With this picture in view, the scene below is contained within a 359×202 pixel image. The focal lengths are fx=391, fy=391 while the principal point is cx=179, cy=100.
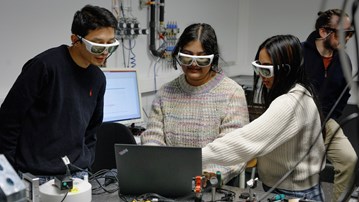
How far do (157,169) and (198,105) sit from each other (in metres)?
0.55

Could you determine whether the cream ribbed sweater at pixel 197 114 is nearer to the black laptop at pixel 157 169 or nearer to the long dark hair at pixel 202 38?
the long dark hair at pixel 202 38

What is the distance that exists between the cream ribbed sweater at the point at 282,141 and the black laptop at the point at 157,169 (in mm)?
129

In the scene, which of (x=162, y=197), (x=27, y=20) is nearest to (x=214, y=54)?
(x=162, y=197)

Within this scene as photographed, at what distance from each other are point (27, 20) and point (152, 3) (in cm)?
127

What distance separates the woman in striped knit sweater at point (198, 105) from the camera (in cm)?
191

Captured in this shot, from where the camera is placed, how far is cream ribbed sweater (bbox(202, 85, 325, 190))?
154 centimetres

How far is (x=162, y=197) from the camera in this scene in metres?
1.50

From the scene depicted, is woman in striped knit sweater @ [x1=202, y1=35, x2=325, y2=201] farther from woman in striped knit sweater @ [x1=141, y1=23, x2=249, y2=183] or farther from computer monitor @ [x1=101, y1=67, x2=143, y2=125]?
computer monitor @ [x1=101, y1=67, x2=143, y2=125]

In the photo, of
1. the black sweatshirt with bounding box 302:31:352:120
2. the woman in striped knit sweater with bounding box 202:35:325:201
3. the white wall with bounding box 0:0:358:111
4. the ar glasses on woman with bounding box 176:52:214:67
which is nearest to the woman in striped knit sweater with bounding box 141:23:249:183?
the ar glasses on woman with bounding box 176:52:214:67

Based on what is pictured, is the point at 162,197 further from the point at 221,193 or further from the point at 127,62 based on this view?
the point at 127,62

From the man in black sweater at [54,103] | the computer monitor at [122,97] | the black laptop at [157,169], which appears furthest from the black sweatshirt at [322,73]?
the man in black sweater at [54,103]

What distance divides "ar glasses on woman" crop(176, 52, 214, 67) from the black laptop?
57cm

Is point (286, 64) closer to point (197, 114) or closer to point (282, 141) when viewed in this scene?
point (282, 141)

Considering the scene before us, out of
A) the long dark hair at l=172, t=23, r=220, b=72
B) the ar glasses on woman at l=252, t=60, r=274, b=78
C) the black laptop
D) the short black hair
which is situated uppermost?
the short black hair
